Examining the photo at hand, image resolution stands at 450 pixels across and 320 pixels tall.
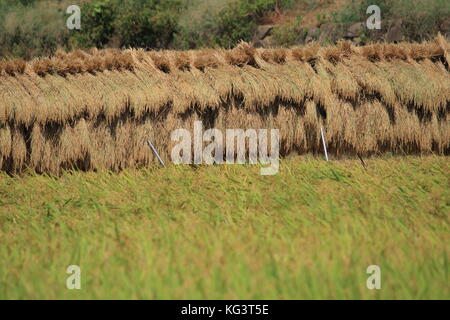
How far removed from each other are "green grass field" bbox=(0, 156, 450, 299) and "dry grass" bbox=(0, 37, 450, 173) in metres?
0.90

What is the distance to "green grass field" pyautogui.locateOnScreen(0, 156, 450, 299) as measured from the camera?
5238 millimetres

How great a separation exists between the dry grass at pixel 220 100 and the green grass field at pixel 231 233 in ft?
2.95

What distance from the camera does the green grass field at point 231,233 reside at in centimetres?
524

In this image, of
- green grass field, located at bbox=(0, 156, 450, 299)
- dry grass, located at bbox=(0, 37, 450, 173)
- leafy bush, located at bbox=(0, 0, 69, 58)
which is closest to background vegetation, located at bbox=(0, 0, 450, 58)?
leafy bush, located at bbox=(0, 0, 69, 58)

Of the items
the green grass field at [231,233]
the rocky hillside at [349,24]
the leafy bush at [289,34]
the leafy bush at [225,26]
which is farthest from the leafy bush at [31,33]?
the green grass field at [231,233]

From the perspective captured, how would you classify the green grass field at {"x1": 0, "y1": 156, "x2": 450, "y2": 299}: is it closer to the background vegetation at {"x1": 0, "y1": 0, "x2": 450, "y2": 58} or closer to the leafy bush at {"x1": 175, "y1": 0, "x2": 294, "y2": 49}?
the background vegetation at {"x1": 0, "y1": 0, "x2": 450, "y2": 58}

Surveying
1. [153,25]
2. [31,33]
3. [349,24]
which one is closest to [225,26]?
[153,25]

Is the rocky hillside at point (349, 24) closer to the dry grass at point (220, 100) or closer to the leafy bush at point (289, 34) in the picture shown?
the leafy bush at point (289, 34)

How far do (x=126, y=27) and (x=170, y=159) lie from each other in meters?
13.2

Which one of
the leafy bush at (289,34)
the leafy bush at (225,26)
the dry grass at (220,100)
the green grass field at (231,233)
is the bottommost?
the green grass field at (231,233)

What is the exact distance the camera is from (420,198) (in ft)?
25.0

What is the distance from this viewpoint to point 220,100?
35.8 feet

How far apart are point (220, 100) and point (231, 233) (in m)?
4.78
